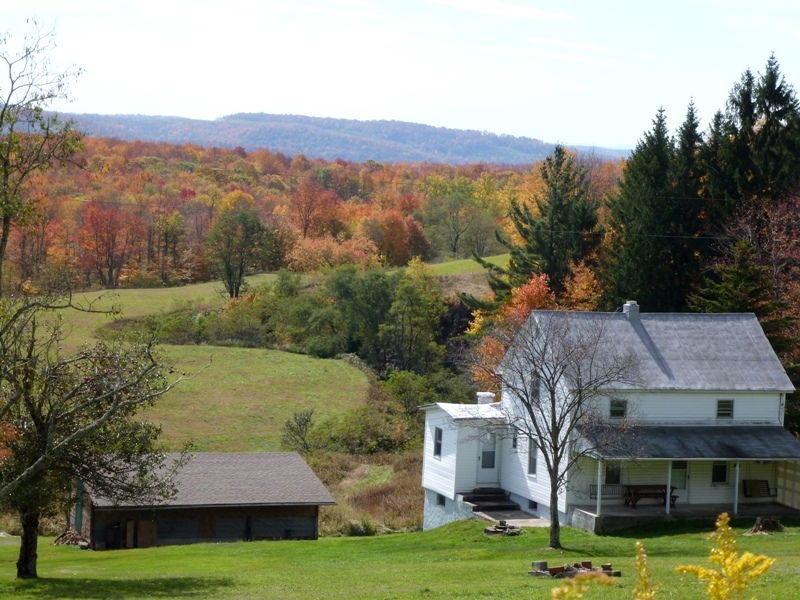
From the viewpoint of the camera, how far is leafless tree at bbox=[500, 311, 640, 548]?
28.8 m

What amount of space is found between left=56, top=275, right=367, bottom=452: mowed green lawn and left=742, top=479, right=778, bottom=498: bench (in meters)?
26.8

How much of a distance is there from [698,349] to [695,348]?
0.11 m

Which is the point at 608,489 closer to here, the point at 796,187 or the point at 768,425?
the point at 768,425

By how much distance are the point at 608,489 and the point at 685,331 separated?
6725mm

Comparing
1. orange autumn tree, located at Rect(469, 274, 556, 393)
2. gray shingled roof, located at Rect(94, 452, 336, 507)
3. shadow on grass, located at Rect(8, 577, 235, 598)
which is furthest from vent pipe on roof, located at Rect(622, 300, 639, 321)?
shadow on grass, located at Rect(8, 577, 235, 598)

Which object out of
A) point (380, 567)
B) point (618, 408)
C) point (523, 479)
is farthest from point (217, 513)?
point (618, 408)

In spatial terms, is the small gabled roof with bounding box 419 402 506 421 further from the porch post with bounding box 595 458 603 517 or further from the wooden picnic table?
the porch post with bounding box 595 458 603 517

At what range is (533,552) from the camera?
27.1m

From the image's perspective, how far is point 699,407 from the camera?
34.3 meters

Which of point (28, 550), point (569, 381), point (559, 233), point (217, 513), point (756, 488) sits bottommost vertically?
point (217, 513)

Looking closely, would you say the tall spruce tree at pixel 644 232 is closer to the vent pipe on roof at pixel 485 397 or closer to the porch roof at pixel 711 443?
the vent pipe on roof at pixel 485 397

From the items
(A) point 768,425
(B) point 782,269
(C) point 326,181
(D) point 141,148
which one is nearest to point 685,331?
(A) point 768,425

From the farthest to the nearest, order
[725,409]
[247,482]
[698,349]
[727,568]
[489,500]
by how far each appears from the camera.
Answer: [247,482] → [489,500] → [698,349] → [725,409] → [727,568]

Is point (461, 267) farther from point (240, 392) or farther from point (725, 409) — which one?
point (725, 409)
